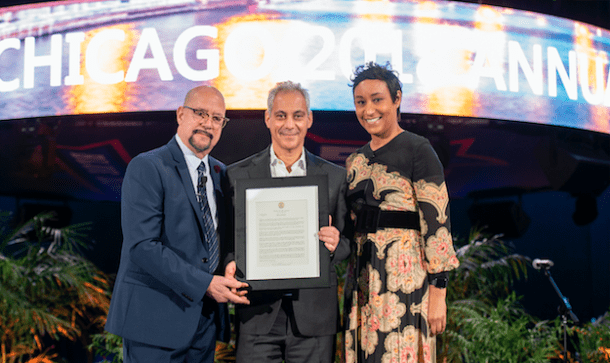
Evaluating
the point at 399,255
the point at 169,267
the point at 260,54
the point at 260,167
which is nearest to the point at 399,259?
the point at 399,255

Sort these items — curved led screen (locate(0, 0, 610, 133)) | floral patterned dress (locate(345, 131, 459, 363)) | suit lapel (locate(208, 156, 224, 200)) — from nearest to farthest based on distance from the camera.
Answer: floral patterned dress (locate(345, 131, 459, 363)) < suit lapel (locate(208, 156, 224, 200)) < curved led screen (locate(0, 0, 610, 133))

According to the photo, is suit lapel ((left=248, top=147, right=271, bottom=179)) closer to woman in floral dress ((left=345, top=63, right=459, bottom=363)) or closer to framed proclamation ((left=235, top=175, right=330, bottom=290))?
framed proclamation ((left=235, top=175, right=330, bottom=290))

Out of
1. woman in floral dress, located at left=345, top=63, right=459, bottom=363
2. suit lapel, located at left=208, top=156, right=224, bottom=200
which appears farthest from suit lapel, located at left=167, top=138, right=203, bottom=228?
woman in floral dress, located at left=345, top=63, right=459, bottom=363

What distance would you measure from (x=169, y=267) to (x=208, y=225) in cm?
25

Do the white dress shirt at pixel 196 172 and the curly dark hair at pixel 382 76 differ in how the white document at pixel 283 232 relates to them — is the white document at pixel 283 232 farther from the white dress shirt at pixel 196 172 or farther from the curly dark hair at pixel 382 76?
the curly dark hair at pixel 382 76

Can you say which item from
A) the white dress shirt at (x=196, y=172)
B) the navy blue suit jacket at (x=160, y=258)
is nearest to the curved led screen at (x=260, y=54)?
the white dress shirt at (x=196, y=172)

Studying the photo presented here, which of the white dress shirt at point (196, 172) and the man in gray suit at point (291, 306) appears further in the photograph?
the white dress shirt at point (196, 172)

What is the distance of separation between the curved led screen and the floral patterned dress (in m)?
1.66

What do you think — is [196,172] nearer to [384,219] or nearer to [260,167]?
[260,167]

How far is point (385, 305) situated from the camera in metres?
1.92

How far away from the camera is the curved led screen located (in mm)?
3555

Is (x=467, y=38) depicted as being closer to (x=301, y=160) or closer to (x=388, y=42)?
(x=388, y=42)

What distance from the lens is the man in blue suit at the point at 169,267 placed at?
5.89 feet

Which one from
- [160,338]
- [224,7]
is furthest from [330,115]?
[160,338]
